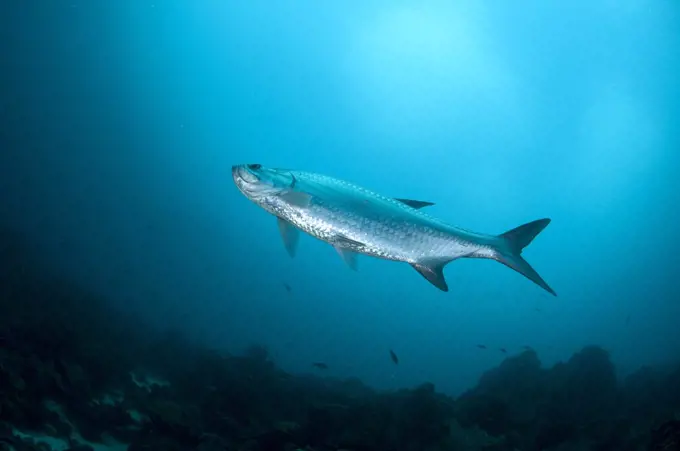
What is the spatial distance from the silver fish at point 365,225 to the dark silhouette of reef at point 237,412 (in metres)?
2.35

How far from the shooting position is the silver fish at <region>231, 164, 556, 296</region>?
333cm

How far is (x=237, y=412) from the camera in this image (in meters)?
4.92

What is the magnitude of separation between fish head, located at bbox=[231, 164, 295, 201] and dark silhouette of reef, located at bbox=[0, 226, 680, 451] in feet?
9.86

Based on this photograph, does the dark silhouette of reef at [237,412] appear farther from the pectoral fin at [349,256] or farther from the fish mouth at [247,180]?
the fish mouth at [247,180]

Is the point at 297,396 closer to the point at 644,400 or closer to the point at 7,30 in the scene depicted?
the point at 644,400

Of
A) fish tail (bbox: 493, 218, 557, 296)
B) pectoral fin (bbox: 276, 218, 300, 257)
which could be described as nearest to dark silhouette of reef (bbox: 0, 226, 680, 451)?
pectoral fin (bbox: 276, 218, 300, 257)

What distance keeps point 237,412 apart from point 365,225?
3.41 metres

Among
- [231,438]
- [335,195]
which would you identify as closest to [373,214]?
[335,195]

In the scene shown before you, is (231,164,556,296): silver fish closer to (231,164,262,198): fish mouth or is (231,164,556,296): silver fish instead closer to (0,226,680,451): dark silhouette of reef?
(231,164,262,198): fish mouth

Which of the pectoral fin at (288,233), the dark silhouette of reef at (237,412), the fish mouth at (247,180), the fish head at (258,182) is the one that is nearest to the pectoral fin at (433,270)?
the pectoral fin at (288,233)

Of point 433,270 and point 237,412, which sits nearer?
point 433,270

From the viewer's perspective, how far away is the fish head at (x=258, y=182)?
10.7 ft

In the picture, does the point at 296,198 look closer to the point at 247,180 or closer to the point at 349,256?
the point at 247,180

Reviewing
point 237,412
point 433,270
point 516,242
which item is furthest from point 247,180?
point 237,412
